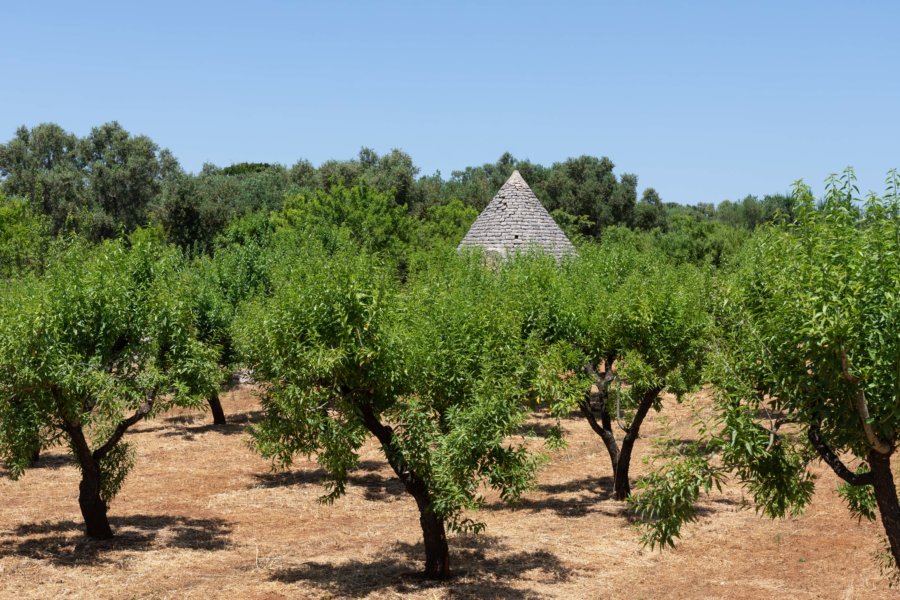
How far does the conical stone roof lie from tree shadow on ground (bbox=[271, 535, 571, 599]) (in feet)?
79.8

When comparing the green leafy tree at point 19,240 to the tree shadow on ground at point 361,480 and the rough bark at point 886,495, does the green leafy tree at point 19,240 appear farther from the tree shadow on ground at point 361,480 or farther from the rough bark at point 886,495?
the rough bark at point 886,495

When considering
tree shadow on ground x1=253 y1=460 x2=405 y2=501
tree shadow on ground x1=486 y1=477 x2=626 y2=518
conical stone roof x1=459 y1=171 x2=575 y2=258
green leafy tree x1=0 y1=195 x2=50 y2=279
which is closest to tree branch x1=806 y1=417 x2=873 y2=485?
tree shadow on ground x1=486 y1=477 x2=626 y2=518

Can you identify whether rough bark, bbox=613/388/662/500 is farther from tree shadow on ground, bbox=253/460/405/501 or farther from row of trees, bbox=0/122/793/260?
row of trees, bbox=0/122/793/260

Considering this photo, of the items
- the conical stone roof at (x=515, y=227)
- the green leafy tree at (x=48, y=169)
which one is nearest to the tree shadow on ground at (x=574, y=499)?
the conical stone roof at (x=515, y=227)

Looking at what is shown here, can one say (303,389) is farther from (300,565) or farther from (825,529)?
(825,529)

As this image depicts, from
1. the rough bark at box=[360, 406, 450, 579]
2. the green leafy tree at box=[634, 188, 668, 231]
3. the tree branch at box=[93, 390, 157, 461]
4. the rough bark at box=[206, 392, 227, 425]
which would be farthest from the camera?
the green leafy tree at box=[634, 188, 668, 231]

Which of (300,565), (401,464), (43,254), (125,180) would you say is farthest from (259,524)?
(125,180)

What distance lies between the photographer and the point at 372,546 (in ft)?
64.6

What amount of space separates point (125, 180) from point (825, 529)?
7519 centimetres

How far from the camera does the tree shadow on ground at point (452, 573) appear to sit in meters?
16.4

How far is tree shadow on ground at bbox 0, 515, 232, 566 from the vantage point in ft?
59.9

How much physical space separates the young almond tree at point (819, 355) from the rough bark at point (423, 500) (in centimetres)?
589

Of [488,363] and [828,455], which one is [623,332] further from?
[828,455]

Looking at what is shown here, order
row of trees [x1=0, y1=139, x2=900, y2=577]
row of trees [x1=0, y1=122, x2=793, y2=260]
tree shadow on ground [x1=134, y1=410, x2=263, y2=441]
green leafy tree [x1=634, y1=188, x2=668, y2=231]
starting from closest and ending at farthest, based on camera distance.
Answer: row of trees [x1=0, y1=139, x2=900, y2=577] < tree shadow on ground [x1=134, y1=410, x2=263, y2=441] < row of trees [x1=0, y1=122, x2=793, y2=260] < green leafy tree [x1=634, y1=188, x2=668, y2=231]
